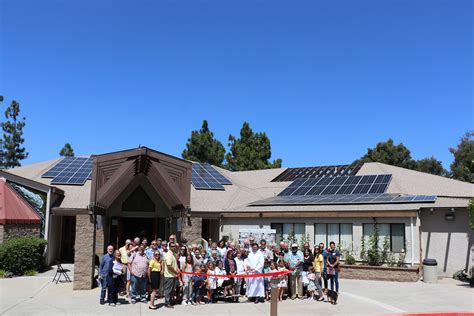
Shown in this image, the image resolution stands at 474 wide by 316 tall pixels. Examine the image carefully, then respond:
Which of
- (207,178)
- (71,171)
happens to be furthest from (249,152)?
(71,171)

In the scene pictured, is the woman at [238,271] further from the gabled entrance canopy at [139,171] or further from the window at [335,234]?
the window at [335,234]

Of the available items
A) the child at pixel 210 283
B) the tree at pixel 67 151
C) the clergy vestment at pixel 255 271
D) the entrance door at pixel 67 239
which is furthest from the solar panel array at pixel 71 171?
the tree at pixel 67 151

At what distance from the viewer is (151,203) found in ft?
73.4

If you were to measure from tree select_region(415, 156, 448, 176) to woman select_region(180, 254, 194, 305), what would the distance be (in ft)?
167

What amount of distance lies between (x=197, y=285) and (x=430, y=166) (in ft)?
172

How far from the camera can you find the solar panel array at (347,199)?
19641mm

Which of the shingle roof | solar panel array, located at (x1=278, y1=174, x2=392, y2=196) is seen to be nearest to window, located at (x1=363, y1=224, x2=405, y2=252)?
the shingle roof

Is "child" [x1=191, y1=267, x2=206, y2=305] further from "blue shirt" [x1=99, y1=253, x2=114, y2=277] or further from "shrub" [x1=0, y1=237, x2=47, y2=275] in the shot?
"shrub" [x1=0, y1=237, x2=47, y2=275]

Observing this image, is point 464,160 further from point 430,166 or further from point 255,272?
point 255,272

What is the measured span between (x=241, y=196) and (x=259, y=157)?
25942 mm

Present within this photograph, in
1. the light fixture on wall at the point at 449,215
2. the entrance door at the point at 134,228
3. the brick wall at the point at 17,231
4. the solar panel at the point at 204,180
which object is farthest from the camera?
the solar panel at the point at 204,180

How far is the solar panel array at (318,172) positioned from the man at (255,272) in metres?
16.4

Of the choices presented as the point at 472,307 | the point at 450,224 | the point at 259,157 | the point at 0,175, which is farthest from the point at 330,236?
the point at 259,157

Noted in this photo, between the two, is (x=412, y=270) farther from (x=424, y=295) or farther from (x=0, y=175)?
(x=0, y=175)
